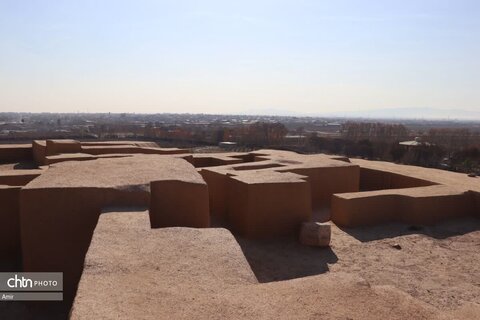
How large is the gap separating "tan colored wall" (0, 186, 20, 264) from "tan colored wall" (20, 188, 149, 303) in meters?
1.72

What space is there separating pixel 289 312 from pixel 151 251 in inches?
59.4

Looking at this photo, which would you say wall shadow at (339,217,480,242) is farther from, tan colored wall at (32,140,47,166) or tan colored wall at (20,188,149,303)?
tan colored wall at (32,140,47,166)

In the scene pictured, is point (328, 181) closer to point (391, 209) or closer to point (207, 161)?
point (391, 209)

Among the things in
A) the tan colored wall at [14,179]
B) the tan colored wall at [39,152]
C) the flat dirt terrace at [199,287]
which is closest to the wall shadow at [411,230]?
the flat dirt terrace at [199,287]

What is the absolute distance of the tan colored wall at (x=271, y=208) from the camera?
7.96m

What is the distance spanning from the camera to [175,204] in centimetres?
581

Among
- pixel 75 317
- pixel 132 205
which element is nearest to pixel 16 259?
pixel 132 205

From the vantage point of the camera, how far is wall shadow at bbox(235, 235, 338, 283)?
6672 mm

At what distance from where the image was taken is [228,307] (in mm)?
2820

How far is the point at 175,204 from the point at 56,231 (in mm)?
1552

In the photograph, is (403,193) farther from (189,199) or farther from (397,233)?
(189,199)

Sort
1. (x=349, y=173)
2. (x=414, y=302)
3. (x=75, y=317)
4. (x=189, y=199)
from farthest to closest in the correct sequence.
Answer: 1. (x=349, y=173)
2. (x=189, y=199)
3. (x=414, y=302)
4. (x=75, y=317)

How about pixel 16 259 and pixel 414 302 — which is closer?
pixel 414 302

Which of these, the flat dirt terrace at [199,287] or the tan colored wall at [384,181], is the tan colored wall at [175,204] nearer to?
the flat dirt terrace at [199,287]
